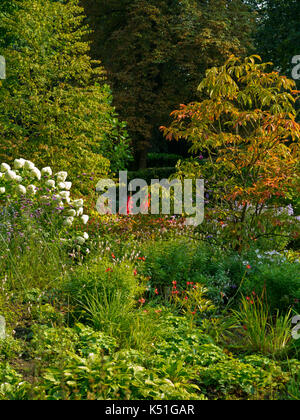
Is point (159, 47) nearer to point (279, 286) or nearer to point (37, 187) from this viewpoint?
point (37, 187)

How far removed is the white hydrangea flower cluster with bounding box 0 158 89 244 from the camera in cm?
532

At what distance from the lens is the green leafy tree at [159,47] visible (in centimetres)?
1541

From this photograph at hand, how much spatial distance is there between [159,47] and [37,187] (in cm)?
1140

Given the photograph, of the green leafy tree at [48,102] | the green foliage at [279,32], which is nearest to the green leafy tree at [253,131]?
the green leafy tree at [48,102]

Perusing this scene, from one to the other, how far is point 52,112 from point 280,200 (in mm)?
5709

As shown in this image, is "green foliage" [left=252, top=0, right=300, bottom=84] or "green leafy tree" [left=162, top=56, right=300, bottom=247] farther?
"green foliage" [left=252, top=0, right=300, bottom=84]

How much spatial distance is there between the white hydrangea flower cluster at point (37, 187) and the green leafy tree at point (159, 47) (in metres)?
10.4

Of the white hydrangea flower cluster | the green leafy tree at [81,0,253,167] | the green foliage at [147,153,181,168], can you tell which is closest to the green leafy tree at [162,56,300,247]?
the white hydrangea flower cluster

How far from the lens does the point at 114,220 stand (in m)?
7.53

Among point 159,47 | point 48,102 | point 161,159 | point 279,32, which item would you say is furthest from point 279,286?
point 161,159

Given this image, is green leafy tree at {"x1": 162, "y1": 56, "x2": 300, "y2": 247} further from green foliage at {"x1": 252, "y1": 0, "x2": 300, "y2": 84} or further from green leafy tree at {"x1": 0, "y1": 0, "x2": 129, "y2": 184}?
green foliage at {"x1": 252, "y1": 0, "x2": 300, "y2": 84}

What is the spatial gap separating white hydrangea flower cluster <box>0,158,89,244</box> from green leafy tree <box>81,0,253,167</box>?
10411mm

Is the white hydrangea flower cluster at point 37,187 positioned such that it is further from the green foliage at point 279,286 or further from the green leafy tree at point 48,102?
the green leafy tree at point 48,102

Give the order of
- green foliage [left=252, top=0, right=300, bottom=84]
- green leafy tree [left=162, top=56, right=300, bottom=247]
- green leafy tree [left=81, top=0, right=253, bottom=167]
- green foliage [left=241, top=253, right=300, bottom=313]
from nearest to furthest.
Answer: green foliage [left=241, top=253, right=300, bottom=313] → green leafy tree [left=162, top=56, right=300, bottom=247] → green leafy tree [left=81, top=0, right=253, bottom=167] → green foliage [left=252, top=0, right=300, bottom=84]
